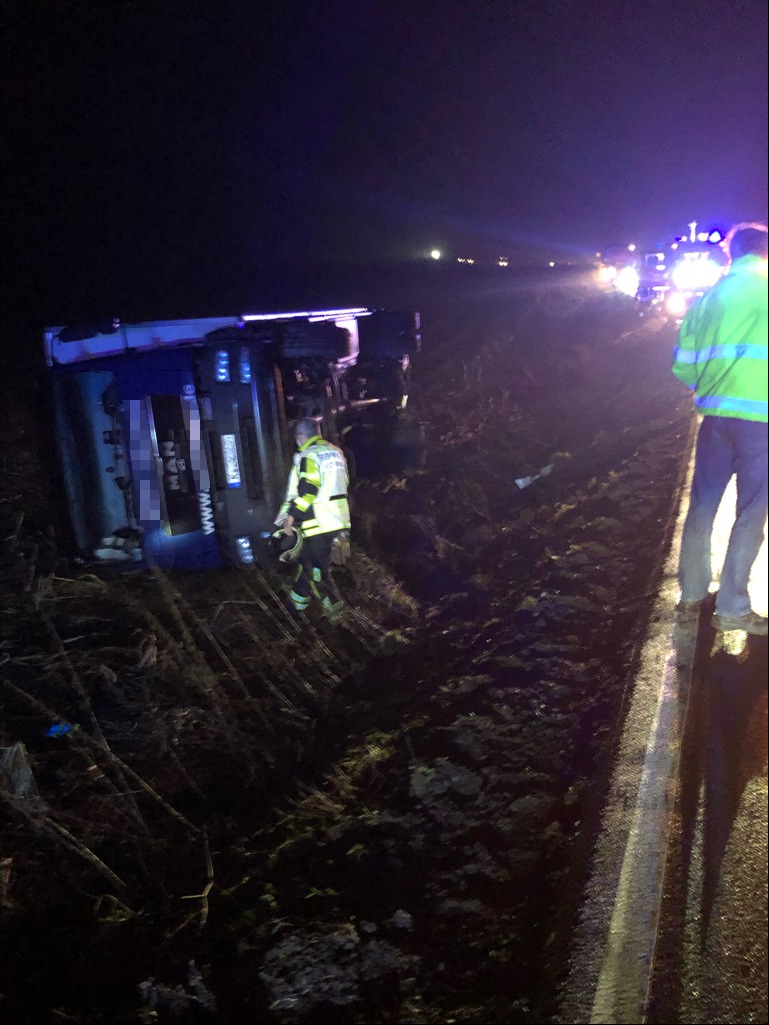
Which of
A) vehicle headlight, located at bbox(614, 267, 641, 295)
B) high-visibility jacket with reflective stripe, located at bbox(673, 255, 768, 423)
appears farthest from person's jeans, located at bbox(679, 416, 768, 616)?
vehicle headlight, located at bbox(614, 267, 641, 295)

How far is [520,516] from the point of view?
25.1 ft

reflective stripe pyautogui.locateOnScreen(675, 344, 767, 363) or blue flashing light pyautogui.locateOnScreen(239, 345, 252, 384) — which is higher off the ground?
blue flashing light pyautogui.locateOnScreen(239, 345, 252, 384)

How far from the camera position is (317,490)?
5.43 metres

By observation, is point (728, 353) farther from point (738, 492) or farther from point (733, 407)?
point (738, 492)

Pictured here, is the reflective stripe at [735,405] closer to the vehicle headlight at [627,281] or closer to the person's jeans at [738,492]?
the person's jeans at [738,492]

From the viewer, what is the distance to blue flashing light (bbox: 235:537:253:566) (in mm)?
6082

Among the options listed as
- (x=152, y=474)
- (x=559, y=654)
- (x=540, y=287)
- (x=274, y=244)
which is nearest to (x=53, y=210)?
(x=274, y=244)

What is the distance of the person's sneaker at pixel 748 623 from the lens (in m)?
3.79

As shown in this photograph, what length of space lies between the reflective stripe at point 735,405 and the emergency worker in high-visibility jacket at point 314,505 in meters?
2.71

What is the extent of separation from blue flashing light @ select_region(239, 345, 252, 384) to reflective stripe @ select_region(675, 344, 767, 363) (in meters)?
3.29

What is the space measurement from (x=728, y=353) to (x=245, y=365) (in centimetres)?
354

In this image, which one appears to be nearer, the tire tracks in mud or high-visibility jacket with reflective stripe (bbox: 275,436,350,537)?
the tire tracks in mud

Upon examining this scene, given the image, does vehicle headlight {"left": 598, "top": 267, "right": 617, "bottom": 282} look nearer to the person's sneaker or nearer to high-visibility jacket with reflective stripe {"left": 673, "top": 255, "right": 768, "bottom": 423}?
high-visibility jacket with reflective stripe {"left": 673, "top": 255, "right": 768, "bottom": 423}

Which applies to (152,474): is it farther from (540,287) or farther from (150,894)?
(540,287)
